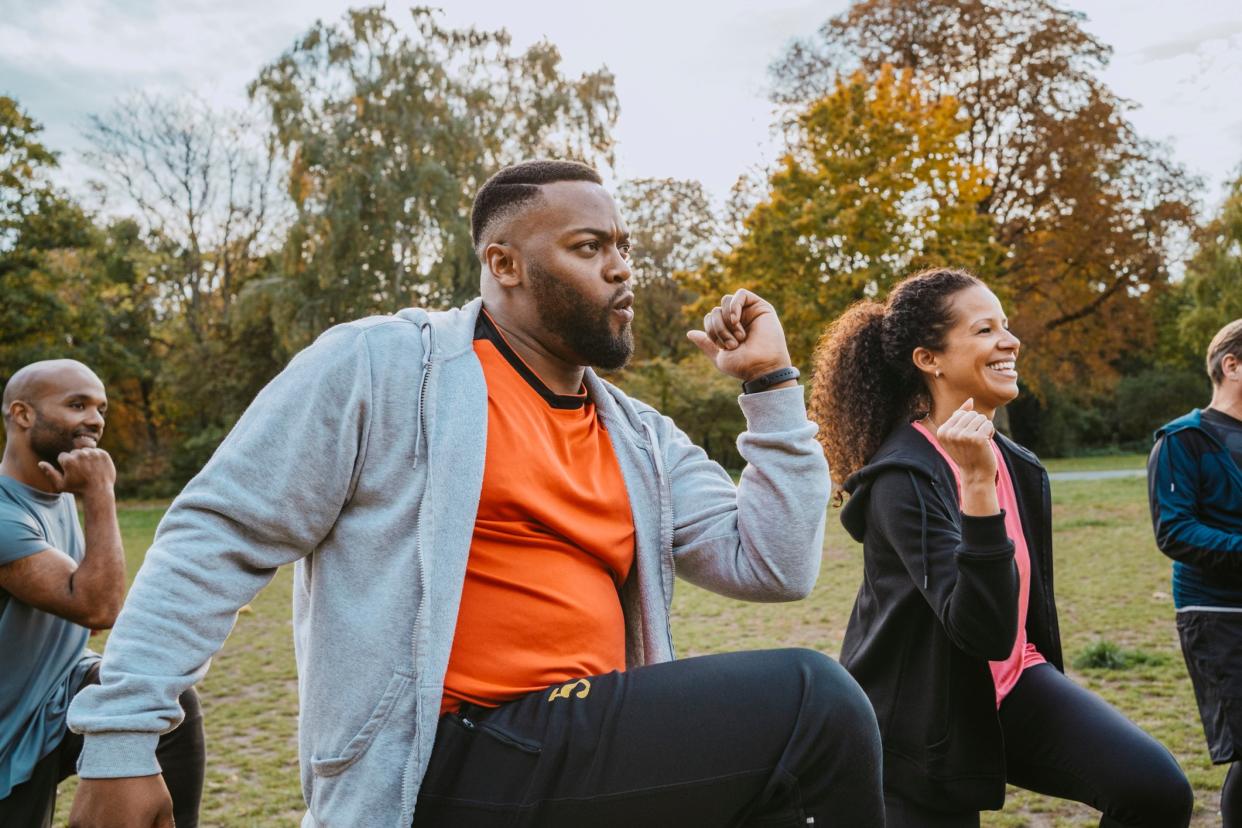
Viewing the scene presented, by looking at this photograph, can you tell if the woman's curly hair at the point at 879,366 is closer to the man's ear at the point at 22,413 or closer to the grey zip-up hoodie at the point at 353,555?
the grey zip-up hoodie at the point at 353,555

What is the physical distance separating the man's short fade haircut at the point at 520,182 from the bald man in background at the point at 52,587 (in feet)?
6.09

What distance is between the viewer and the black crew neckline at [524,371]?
253cm

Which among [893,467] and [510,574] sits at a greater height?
[893,467]

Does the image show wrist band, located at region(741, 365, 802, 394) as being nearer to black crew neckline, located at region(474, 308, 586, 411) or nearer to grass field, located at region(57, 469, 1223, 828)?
black crew neckline, located at region(474, 308, 586, 411)

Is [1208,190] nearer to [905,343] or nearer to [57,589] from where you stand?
[905,343]

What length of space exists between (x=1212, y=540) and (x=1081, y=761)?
5.42 feet

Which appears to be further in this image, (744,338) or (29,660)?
(29,660)

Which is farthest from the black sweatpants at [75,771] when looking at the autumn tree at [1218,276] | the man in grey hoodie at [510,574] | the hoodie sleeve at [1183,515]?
the autumn tree at [1218,276]

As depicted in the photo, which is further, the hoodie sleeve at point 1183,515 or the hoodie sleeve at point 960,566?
the hoodie sleeve at point 1183,515

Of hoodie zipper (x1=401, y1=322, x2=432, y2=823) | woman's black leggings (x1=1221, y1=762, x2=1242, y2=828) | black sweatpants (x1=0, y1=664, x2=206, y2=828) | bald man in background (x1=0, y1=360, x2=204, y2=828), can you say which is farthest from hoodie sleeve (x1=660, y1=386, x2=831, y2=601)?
woman's black leggings (x1=1221, y1=762, x2=1242, y2=828)

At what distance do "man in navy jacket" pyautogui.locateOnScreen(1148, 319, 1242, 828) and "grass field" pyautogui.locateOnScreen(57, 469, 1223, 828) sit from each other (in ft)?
2.80

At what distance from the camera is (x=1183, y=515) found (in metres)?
4.33

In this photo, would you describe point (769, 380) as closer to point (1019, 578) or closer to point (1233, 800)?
point (1019, 578)

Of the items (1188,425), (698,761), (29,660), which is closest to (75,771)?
(29,660)
